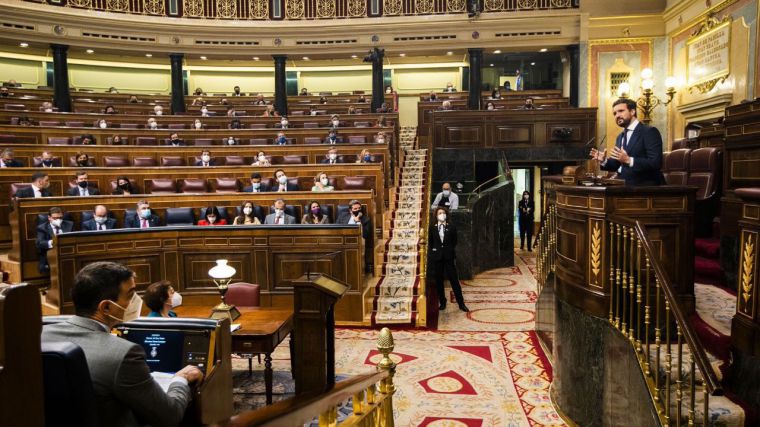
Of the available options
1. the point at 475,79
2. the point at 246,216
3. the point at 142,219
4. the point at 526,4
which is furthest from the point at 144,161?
the point at 526,4

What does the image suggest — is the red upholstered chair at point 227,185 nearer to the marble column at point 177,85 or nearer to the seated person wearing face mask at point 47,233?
the seated person wearing face mask at point 47,233

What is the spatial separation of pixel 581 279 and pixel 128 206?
5.71m

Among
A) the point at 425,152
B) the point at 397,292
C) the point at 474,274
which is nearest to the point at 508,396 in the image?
the point at 397,292

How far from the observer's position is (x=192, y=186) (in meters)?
7.89

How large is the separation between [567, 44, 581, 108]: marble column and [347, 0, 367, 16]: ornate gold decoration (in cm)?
562

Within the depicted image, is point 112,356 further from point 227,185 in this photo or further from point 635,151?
point 227,185

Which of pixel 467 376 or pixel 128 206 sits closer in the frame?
pixel 467 376

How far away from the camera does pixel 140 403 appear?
1497 mm

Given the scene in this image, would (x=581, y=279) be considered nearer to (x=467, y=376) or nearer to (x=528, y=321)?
(x=467, y=376)

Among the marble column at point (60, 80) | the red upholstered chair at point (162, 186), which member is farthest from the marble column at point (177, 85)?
the red upholstered chair at point (162, 186)

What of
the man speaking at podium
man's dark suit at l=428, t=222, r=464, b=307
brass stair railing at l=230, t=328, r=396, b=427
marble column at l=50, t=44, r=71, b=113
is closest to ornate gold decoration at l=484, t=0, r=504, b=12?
man's dark suit at l=428, t=222, r=464, b=307

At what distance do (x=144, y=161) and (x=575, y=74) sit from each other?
10.3 metres

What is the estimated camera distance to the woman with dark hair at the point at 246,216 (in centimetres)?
691

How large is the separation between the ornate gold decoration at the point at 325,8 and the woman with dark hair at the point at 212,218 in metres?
9.35
